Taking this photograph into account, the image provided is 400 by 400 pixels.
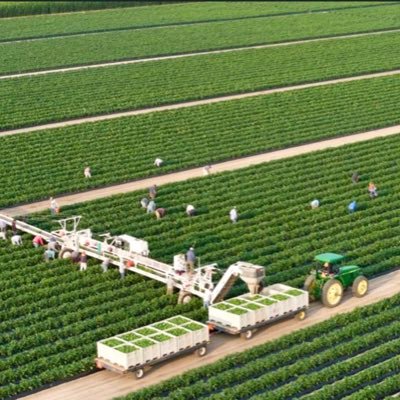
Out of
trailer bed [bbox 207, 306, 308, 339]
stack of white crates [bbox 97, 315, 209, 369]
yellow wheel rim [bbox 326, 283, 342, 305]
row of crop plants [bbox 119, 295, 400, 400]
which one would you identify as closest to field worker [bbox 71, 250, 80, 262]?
stack of white crates [bbox 97, 315, 209, 369]

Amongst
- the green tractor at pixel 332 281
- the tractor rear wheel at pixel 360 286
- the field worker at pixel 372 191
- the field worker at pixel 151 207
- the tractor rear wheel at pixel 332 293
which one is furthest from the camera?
the field worker at pixel 372 191

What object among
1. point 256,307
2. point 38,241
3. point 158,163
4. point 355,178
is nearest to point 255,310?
point 256,307

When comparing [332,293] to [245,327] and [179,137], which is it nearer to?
[245,327]

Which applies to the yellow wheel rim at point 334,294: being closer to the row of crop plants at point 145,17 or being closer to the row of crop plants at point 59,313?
the row of crop plants at point 59,313

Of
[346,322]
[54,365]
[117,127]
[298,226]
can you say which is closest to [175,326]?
[54,365]

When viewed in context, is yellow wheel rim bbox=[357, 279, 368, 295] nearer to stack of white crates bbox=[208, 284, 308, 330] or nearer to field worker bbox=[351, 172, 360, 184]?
stack of white crates bbox=[208, 284, 308, 330]

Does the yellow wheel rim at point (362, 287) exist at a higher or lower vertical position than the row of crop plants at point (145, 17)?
lower

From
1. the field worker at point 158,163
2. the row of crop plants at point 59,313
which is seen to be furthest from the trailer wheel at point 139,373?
the field worker at point 158,163
